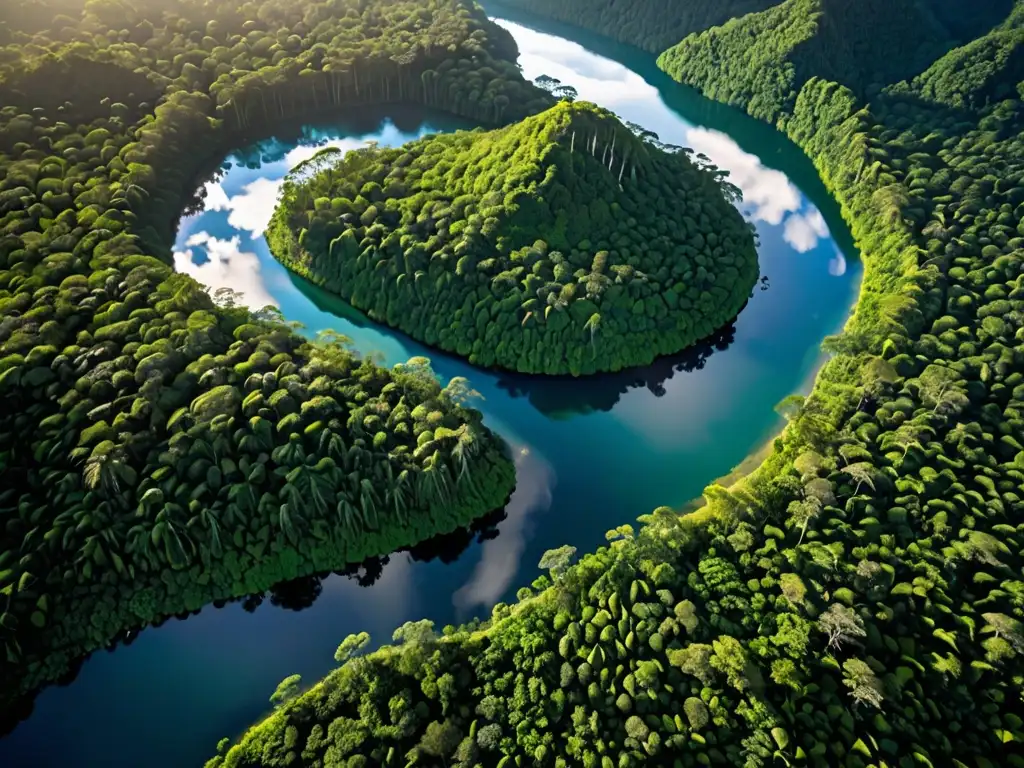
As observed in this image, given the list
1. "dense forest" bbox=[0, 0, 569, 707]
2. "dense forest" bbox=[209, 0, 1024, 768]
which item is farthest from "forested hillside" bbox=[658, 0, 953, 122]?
"dense forest" bbox=[0, 0, 569, 707]

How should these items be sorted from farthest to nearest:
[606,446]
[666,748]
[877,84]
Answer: [877,84]
[606,446]
[666,748]

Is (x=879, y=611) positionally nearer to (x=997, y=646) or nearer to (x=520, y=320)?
(x=997, y=646)

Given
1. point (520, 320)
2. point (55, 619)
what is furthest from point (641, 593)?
point (55, 619)

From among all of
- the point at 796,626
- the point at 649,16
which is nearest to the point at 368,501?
the point at 796,626

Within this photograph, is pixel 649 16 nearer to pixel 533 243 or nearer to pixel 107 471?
pixel 533 243

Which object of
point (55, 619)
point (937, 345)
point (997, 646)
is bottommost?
point (55, 619)

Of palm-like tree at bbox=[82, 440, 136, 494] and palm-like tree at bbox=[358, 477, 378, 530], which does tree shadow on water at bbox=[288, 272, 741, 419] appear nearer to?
palm-like tree at bbox=[358, 477, 378, 530]

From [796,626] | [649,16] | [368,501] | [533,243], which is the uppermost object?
[649,16]
